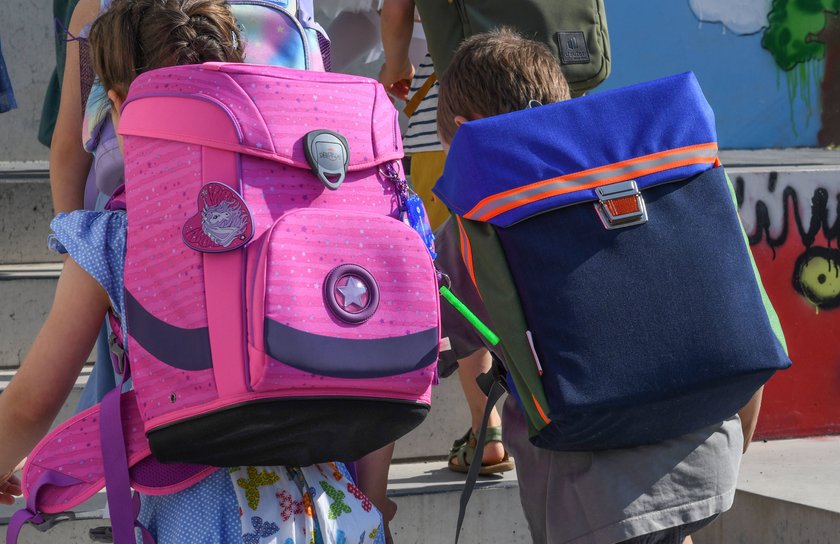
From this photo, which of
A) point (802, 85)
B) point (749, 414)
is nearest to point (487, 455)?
point (749, 414)

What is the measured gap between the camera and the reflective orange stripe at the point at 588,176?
71.8 inches

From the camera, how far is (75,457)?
5.27ft

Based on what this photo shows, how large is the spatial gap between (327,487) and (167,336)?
1.26ft

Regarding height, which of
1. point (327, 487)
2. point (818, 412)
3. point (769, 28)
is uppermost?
point (769, 28)

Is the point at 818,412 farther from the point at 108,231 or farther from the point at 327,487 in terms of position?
the point at 108,231

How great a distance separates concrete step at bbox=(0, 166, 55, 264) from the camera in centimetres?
399

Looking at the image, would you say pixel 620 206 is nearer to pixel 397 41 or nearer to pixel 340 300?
pixel 340 300

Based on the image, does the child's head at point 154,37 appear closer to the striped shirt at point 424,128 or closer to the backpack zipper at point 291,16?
the backpack zipper at point 291,16

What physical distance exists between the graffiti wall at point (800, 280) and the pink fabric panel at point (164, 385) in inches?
109

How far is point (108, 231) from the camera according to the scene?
165 cm

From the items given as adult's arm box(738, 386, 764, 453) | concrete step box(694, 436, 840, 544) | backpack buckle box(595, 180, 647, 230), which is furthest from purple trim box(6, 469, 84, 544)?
concrete step box(694, 436, 840, 544)

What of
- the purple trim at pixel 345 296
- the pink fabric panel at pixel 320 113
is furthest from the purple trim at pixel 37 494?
the pink fabric panel at pixel 320 113

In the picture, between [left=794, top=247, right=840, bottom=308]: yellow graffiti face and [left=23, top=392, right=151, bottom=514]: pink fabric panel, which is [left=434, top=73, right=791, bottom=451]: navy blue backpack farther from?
[left=794, top=247, right=840, bottom=308]: yellow graffiti face

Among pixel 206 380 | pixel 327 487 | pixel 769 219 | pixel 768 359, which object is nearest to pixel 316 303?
pixel 206 380
